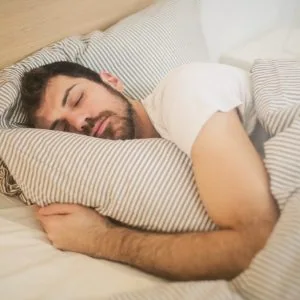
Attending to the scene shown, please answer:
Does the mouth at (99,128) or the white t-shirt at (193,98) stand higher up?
the white t-shirt at (193,98)

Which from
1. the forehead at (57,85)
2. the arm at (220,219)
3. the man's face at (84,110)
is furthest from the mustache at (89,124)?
the arm at (220,219)

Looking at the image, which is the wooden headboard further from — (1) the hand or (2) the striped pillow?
(1) the hand

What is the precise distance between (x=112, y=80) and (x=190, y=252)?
→ 2.05 feet

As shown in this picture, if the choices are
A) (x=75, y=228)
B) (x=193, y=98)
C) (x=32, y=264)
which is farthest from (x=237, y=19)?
(x=32, y=264)

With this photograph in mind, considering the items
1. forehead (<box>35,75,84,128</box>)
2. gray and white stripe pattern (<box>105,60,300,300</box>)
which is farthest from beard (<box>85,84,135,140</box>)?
gray and white stripe pattern (<box>105,60,300,300</box>)

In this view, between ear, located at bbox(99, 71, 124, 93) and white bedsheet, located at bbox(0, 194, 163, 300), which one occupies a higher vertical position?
ear, located at bbox(99, 71, 124, 93)

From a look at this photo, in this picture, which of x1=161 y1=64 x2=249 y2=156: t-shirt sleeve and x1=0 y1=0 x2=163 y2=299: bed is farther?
x1=161 y1=64 x2=249 y2=156: t-shirt sleeve

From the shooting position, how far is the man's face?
42.9 inches

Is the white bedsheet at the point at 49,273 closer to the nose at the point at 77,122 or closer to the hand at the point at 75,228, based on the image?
the hand at the point at 75,228

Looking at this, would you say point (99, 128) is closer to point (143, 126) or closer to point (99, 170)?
point (143, 126)

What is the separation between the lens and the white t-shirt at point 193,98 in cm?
84

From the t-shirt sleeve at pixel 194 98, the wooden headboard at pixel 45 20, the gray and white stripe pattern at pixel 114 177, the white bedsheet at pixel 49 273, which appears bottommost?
the white bedsheet at pixel 49 273

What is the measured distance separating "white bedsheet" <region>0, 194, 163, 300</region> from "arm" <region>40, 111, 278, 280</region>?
0.04 metres

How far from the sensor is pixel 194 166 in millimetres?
814
